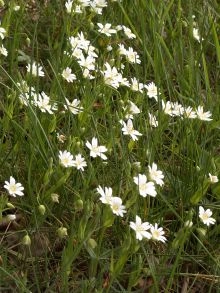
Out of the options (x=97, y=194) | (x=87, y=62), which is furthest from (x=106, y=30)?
(x=97, y=194)

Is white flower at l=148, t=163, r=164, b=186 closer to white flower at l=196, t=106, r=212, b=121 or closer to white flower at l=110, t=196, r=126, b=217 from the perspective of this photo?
white flower at l=110, t=196, r=126, b=217

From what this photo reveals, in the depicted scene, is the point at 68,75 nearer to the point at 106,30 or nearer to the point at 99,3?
the point at 106,30

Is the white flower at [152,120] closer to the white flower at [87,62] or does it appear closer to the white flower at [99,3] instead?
the white flower at [87,62]

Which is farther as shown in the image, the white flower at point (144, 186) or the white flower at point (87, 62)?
the white flower at point (87, 62)

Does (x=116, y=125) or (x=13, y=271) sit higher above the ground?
(x=116, y=125)

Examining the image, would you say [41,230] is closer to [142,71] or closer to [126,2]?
[142,71]

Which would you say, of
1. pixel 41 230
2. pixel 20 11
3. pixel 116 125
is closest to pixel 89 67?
pixel 116 125

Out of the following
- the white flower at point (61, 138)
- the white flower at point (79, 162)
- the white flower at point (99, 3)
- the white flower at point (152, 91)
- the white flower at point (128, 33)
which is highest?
the white flower at point (99, 3)

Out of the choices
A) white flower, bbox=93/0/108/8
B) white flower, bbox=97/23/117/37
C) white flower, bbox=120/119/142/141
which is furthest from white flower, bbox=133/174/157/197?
white flower, bbox=93/0/108/8

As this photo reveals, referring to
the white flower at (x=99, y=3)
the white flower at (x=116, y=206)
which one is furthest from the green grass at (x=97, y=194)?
the white flower at (x=99, y=3)

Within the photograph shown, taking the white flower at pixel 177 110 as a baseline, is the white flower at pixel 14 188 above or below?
below
